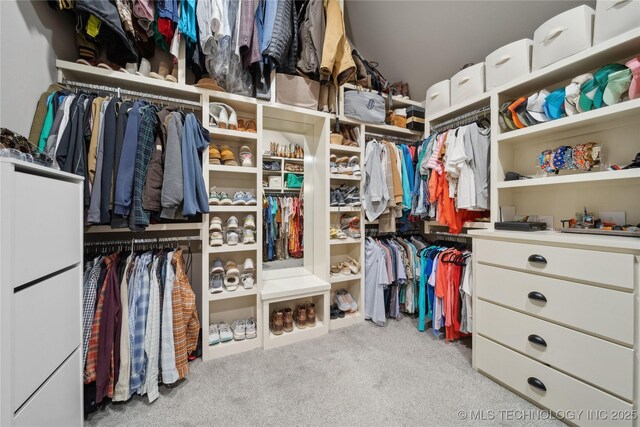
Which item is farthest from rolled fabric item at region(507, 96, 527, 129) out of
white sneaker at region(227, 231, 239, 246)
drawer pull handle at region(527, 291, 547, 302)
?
white sneaker at region(227, 231, 239, 246)

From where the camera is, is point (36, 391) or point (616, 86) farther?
point (616, 86)

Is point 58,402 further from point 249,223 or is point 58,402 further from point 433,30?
point 433,30

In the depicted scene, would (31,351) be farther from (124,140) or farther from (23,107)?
(23,107)

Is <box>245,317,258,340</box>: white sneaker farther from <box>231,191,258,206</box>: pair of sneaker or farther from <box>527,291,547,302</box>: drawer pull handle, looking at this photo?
<box>527,291,547,302</box>: drawer pull handle

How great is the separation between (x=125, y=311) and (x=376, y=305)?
177 centimetres

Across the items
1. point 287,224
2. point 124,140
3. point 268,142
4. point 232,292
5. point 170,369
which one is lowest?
point 170,369

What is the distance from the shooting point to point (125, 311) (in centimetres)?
125

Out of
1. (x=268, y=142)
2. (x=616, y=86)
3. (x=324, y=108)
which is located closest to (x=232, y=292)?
(x=268, y=142)

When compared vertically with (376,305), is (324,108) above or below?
above

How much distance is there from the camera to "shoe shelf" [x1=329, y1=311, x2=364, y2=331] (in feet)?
6.62

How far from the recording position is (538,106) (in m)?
1.41

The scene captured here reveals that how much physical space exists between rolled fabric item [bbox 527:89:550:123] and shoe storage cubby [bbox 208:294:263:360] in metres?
2.21

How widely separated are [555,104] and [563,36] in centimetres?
35

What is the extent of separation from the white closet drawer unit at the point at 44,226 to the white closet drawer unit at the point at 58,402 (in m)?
0.37
